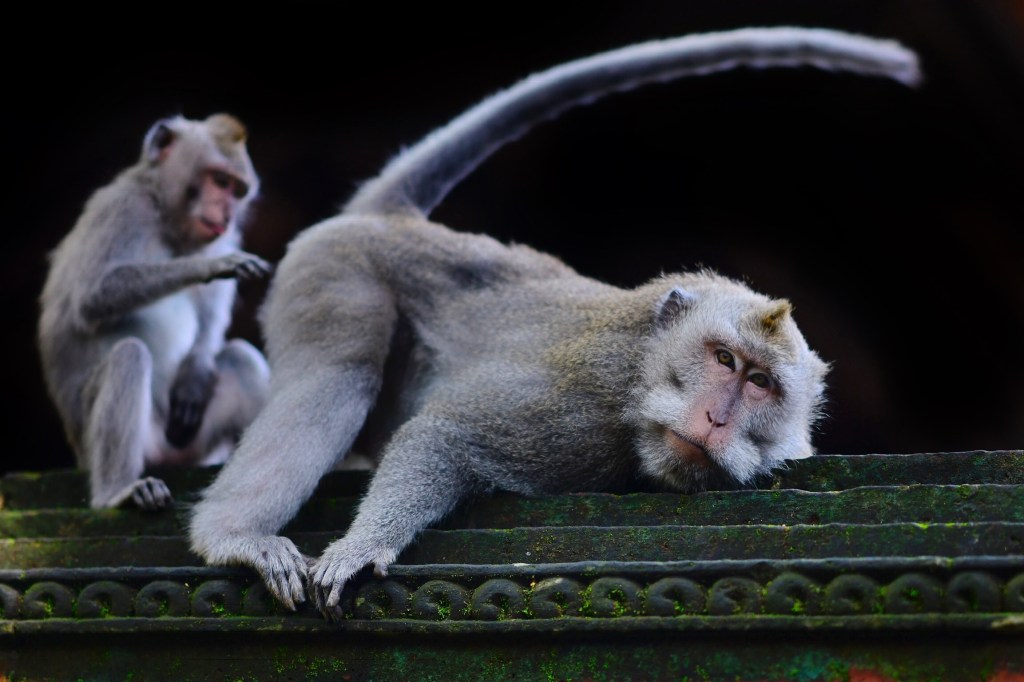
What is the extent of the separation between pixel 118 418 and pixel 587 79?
95.2 inches

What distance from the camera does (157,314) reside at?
4797mm

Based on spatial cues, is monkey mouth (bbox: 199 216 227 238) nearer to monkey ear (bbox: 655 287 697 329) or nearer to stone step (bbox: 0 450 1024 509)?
stone step (bbox: 0 450 1024 509)

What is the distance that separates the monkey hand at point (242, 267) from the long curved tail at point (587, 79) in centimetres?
79

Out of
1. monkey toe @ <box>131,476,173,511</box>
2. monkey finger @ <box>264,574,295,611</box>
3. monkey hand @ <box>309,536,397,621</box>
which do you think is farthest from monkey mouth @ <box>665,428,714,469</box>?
monkey toe @ <box>131,476,173,511</box>

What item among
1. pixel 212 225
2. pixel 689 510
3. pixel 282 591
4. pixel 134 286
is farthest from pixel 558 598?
pixel 212 225

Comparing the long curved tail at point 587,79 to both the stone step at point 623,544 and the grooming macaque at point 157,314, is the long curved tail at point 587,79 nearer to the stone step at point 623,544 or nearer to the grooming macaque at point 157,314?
the grooming macaque at point 157,314

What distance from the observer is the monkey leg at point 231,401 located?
495 centimetres

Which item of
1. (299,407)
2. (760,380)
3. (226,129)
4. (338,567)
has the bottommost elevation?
(338,567)

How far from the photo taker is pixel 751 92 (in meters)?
5.09

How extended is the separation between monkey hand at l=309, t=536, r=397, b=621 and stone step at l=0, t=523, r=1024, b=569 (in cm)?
9

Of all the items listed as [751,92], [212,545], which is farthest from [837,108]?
[212,545]

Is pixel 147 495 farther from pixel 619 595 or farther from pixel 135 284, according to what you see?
pixel 619 595

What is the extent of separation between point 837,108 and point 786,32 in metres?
0.45

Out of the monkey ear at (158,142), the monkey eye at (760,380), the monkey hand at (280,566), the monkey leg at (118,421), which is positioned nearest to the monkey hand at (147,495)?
the monkey leg at (118,421)
